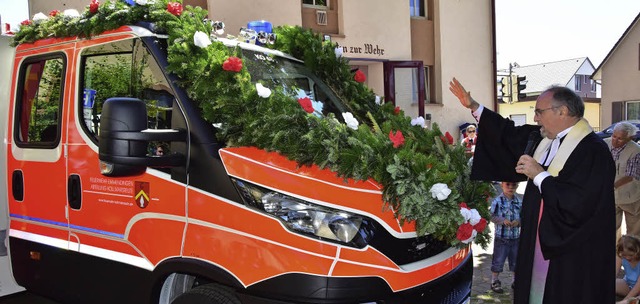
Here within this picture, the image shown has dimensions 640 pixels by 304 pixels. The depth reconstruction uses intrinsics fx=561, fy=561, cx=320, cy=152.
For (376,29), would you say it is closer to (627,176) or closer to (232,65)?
(627,176)

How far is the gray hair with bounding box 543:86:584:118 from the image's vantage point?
3.45 m

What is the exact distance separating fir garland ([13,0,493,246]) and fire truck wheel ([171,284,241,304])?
78cm

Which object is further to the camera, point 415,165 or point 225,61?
point 225,61

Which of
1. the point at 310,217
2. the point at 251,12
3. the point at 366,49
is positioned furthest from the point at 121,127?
the point at 366,49

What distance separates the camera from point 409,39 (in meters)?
15.6

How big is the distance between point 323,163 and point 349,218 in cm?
31

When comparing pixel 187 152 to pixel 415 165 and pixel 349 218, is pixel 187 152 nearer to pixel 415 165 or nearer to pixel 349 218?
pixel 349 218

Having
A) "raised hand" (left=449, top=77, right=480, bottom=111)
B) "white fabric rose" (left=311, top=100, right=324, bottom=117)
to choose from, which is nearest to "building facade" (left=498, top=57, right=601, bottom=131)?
"raised hand" (left=449, top=77, right=480, bottom=111)

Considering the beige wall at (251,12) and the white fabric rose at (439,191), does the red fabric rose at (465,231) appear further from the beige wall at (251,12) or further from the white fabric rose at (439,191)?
the beige wall at (251,12)

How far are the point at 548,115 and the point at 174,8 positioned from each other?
95.0 inches

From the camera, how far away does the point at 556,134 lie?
3551mm

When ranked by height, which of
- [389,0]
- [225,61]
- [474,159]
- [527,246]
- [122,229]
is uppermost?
[389,0]

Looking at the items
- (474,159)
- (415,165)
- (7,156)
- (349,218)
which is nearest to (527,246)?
(474,159)

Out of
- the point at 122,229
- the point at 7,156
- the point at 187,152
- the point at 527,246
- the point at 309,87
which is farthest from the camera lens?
the point at 7,156
